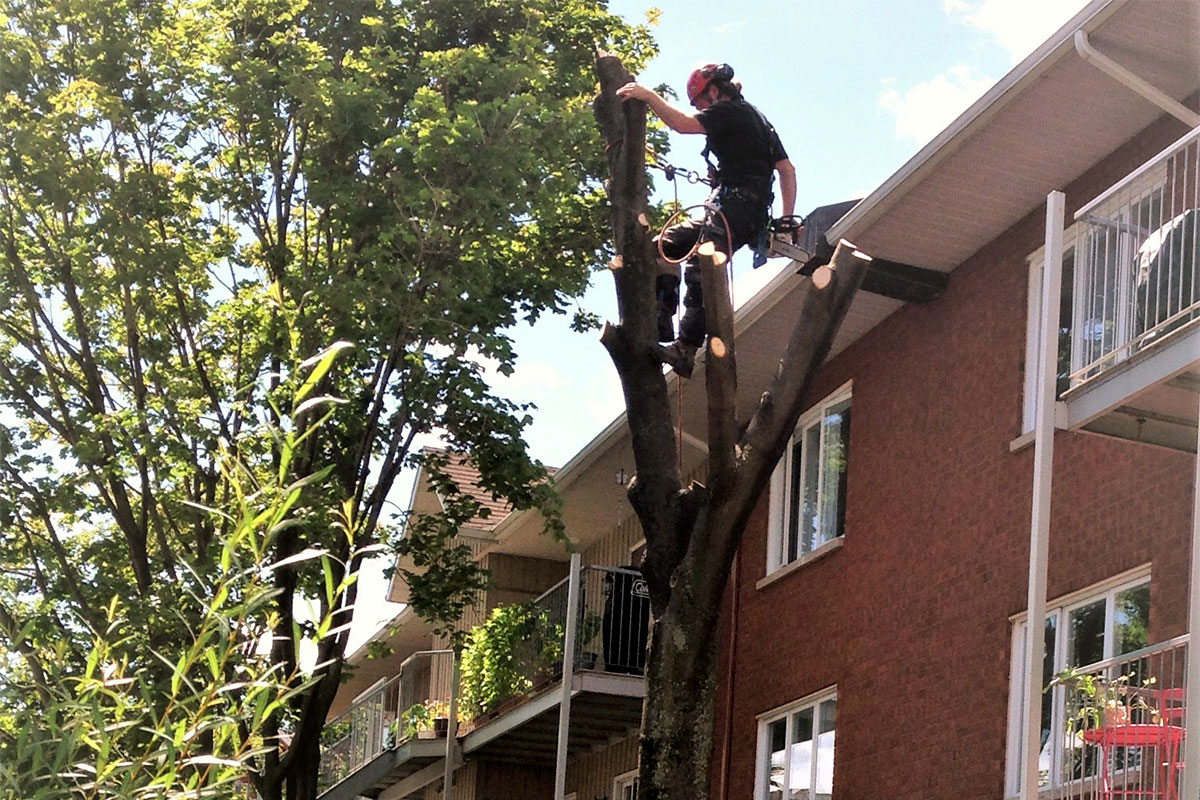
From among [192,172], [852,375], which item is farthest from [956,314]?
[192,172]

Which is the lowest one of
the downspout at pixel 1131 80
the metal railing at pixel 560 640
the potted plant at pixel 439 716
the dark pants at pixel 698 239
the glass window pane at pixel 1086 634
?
the potted plant at pixel 439 716

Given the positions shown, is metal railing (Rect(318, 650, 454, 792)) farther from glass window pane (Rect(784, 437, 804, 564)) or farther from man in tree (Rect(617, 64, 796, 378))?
man in tree (Rect(617, 64, 796, 378))

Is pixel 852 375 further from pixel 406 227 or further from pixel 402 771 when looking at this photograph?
pixel 402 771

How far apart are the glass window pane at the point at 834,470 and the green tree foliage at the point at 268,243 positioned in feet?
10.1

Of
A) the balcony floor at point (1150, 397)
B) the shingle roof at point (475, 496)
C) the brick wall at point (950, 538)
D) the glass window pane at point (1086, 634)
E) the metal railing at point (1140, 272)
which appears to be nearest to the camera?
the balcony floor at point (1150, 397)

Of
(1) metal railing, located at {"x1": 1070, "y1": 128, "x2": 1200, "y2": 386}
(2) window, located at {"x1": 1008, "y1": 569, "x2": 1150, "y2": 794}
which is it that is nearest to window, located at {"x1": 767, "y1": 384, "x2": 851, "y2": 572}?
(2) window, located at {"x1": 1008, "y1": 569, "x2": 1150, "y2": 794}

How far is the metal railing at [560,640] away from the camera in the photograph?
19.3m

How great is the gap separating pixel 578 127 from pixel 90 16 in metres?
4.80

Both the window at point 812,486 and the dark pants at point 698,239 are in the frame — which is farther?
the window at point 812,486

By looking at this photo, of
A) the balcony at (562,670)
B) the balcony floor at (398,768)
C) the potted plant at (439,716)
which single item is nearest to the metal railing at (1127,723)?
the balcony at (562,670)

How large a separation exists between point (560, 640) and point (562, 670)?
80 cm

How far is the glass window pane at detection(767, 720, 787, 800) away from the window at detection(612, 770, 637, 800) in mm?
3701

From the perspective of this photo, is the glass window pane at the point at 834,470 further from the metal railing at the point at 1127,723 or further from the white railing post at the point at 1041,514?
the white railing post at the point at 1041,514

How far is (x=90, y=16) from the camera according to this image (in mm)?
16328
